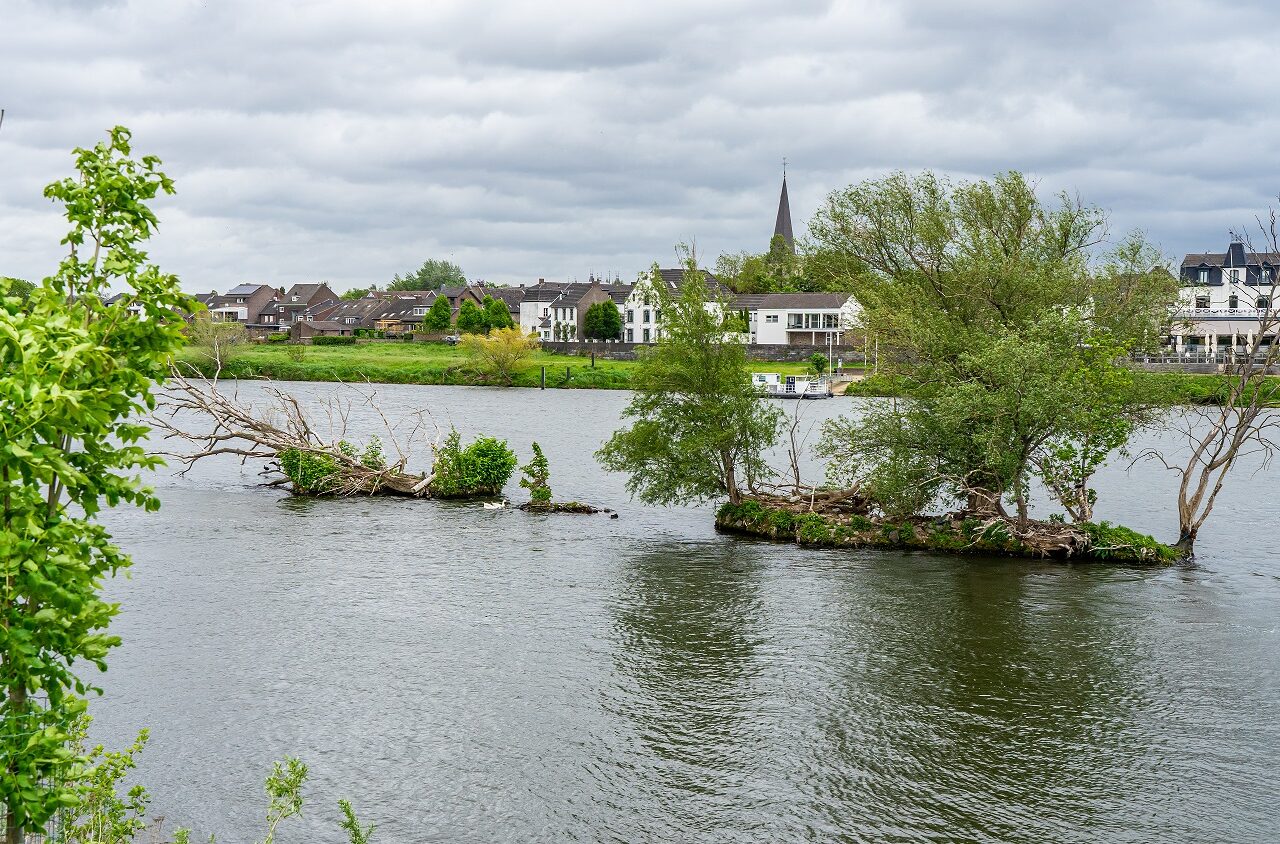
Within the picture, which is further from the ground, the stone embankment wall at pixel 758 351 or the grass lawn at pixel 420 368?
the stone embankment wall at pixel 758 351

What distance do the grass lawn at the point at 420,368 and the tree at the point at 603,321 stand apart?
45.3ft

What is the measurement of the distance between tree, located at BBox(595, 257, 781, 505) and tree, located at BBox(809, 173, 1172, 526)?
338cm

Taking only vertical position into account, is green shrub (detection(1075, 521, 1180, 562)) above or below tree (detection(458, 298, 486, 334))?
below

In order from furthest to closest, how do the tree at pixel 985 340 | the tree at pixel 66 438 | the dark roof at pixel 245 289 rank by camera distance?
1. the dark roof at pixel 245 289
2. the tree at pixel 985 340
3. the tree at pixel 66 438

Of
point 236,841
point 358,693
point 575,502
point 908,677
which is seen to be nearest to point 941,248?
point 575,502

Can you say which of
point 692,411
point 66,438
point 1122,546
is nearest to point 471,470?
point 692,411

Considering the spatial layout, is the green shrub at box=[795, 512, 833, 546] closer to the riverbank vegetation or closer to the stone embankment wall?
the riverbank vegetation

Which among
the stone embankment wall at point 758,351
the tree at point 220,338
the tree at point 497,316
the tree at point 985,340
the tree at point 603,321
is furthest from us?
the tree at point 603,321

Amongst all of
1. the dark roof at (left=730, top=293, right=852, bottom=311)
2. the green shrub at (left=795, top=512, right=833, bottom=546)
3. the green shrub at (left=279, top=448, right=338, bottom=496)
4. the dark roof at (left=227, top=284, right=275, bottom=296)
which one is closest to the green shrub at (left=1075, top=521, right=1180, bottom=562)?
the green shrub at (left=795, top=512, right=833, bottom=546)

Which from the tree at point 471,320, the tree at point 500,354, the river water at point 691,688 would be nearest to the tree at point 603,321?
the tree at point 471,320

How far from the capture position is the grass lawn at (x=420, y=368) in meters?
114

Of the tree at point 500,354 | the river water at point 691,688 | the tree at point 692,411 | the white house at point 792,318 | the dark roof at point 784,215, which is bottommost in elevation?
the river water at point 691,688

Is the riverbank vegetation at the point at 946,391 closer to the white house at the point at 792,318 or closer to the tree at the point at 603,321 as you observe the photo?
the white house at the point at 792,318

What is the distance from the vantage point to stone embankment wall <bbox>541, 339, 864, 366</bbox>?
124312mm
